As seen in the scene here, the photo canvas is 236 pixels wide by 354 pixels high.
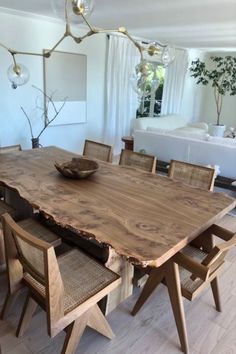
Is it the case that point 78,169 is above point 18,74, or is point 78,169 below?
below

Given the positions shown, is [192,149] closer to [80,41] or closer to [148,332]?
[80,41]

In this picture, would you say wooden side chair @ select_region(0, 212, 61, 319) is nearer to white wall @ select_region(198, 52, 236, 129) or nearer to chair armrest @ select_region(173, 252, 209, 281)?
chair armrest @ select_region(173, 252, 209, 281)

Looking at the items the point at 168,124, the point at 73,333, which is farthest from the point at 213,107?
the point at 73,333

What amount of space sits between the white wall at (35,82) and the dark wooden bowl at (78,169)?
7.83 feet

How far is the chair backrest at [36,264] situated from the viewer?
3.89 ft

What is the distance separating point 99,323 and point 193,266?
0.62 meters

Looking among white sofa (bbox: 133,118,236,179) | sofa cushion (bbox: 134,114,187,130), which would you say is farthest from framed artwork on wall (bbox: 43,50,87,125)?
white sofa (bbox: 133,118,236,179)

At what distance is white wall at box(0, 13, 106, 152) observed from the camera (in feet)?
13.4

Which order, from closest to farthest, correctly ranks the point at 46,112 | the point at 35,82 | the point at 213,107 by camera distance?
1. the point at 35,82
2. the point at 46,112
3. the point at 213,107

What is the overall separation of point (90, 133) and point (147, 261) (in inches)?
179

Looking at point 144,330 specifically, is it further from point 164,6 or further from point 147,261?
point 164,6

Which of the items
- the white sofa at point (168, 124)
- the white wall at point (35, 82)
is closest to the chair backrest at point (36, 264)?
the white wall at point (35, 82)

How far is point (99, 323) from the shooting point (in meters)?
1.65

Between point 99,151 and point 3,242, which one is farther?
point 99,151
